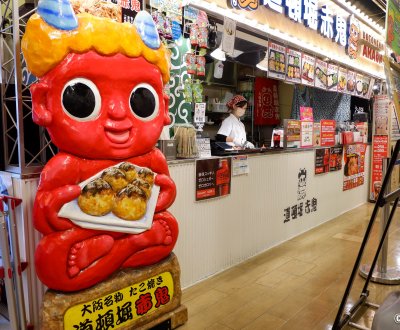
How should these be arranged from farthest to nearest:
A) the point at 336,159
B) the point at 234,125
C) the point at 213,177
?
the point at 336,159, the point at 234,125, the point at 213,177

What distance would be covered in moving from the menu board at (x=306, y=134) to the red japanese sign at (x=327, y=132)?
361 mm

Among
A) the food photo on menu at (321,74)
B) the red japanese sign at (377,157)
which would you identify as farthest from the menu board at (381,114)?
the food photo on menu at (321,74)

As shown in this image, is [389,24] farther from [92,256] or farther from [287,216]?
[287,216]

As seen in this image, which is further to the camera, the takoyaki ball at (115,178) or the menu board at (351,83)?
the menu board at (351,83)

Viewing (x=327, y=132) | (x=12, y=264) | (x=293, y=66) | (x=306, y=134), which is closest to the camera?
(x=12, y=264)

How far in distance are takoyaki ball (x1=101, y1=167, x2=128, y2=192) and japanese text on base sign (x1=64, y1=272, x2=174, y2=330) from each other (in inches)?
26.3

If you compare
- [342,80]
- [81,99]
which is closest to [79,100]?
[81,99]

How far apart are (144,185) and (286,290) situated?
5.73ft

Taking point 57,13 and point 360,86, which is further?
point 360,86

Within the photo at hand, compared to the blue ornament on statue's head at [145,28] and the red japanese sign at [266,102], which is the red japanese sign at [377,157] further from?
the blue ornament on statue's head at [145,28]

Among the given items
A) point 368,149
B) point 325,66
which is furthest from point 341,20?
point 368,149

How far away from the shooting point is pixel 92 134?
202cm

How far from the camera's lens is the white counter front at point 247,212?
3.15 metres

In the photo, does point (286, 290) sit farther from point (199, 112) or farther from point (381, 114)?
point (381, 114)
